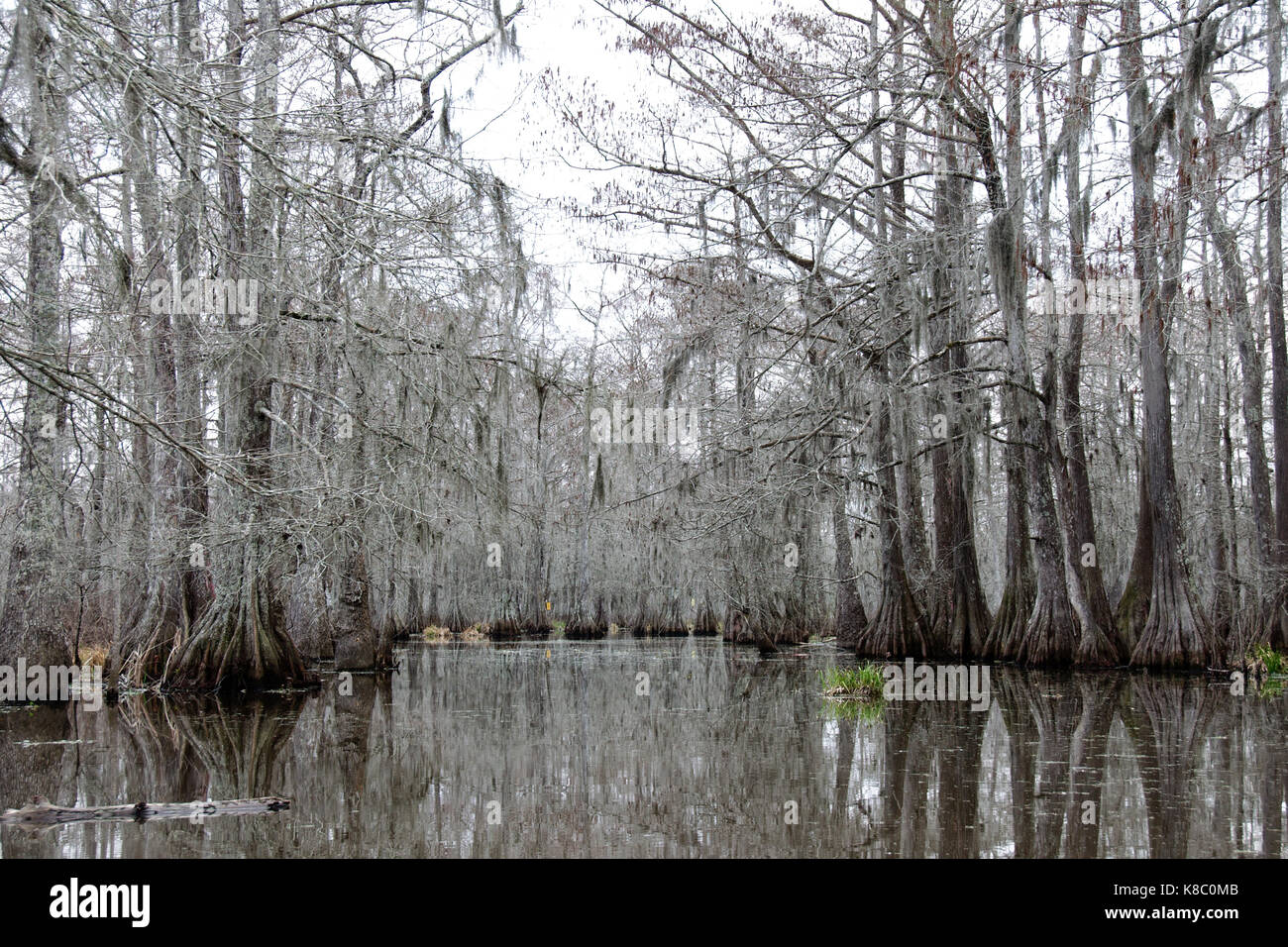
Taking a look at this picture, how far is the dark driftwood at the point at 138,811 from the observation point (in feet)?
15.3

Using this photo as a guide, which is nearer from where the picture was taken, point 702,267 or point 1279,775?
point 1279,775

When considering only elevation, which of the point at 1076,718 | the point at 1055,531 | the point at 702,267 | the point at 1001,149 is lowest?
the point at 1076,718

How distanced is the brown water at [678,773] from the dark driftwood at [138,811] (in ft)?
0.49

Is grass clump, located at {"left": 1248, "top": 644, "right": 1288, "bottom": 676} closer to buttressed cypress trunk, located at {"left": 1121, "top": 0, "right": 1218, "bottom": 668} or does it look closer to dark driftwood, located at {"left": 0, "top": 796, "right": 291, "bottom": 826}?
buttressed cypress trunk, located at {"left": 1121, "top": 0, "right": 1218, "bottom": 668}

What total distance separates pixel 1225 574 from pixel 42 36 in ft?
45.4

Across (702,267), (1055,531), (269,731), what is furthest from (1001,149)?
(269,731)

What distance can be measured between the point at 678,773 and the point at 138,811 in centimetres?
265

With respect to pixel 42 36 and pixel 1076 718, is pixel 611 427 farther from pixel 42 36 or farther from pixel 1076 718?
pixel 42 36

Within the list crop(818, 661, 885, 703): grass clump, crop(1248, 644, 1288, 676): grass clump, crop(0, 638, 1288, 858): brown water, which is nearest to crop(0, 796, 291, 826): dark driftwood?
crop(0, 638, 1288, 858): brown water

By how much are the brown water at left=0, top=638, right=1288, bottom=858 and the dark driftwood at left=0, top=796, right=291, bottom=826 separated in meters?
0.15

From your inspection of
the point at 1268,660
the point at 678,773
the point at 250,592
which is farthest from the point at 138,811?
the point at 1268,660

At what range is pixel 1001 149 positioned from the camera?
1191 centimetres

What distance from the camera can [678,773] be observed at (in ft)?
19.9

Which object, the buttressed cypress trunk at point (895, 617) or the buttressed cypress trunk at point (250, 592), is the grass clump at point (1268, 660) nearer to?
the buttressed cypress trunk at point (895, 617)
